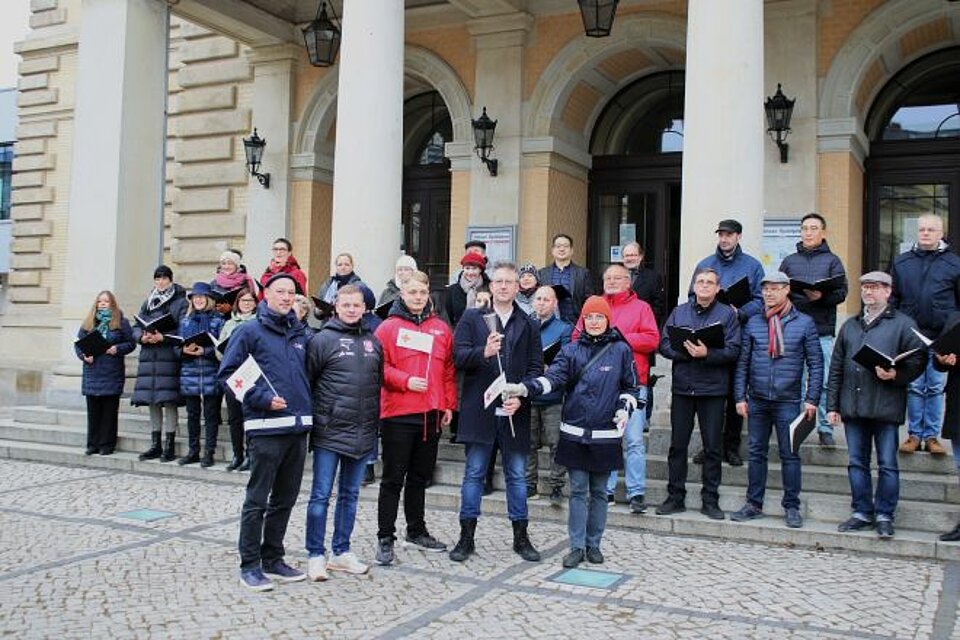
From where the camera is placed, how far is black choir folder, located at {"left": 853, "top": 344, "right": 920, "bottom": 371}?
6.87 metres

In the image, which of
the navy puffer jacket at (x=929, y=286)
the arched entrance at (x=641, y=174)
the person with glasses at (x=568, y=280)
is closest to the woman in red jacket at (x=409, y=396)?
the person with glasses at (x=568, y=280)

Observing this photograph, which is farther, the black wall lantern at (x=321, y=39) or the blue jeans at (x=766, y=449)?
the black wall lantern at (x=321, y=39)

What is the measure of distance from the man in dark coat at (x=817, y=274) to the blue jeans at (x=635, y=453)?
62.7 inches

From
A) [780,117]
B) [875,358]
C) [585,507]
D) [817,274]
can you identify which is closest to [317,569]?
[585,507]

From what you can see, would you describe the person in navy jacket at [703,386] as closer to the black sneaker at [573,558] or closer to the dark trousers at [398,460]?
the black sneaker at [573,558]

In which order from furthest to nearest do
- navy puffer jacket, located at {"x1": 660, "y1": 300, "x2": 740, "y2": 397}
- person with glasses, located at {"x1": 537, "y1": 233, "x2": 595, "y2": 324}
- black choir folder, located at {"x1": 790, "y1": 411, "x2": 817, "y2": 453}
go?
1. person with glasses, located at {"x1": 537, "y1": 233, "x2": 595, "y2": 324}
2. navy puffer jacket, located at {"x1": 660, "y1": 300, "x2": 740, "y2": 397}
3. black choir folder, located at {"x1": 790, "y1": 411, "x2": 817, "y2": 453}

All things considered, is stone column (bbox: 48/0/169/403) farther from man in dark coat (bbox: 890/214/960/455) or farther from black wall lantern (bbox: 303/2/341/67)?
man in dark coat (bbox: 890/214/960/455)

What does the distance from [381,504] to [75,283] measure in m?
8.26

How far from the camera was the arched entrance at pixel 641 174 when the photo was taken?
1412 cm

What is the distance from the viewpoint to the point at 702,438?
25.3 ft

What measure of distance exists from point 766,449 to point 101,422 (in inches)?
293

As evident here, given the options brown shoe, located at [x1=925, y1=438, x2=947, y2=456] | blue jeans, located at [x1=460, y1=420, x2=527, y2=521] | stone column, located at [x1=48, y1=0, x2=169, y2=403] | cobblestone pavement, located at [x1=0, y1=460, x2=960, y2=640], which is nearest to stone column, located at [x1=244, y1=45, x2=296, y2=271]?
stone column, located at [x1=48, y1=0, x2=169, y2=403]

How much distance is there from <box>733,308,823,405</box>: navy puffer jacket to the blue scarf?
7.16 meters

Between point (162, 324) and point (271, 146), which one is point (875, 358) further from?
point (271, 146)
